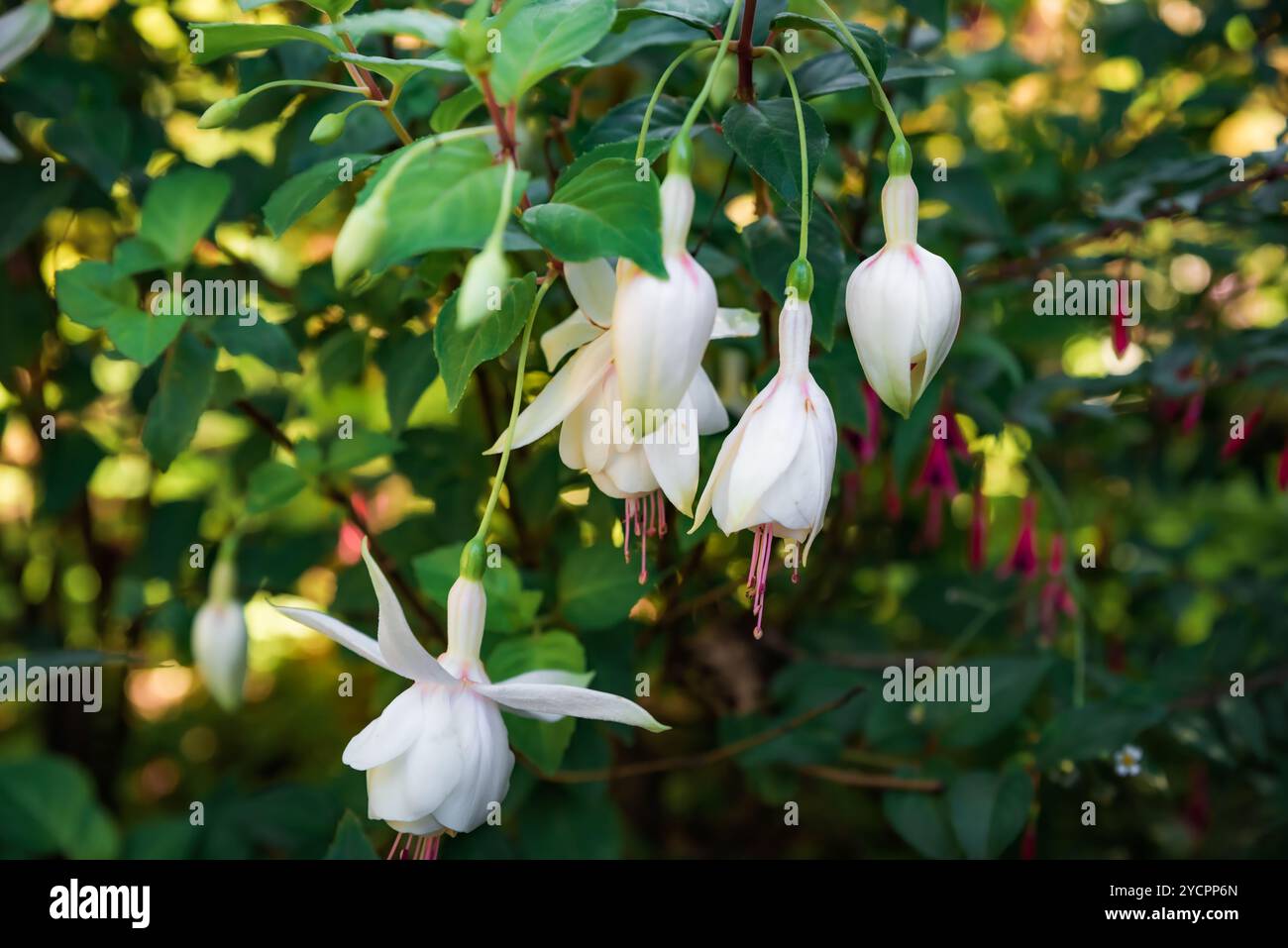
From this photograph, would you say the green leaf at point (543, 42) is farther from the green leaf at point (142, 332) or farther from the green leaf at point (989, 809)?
the green leaf at point (989, 809)

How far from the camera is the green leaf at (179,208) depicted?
729 mm

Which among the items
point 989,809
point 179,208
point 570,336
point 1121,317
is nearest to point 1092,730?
point 989,809

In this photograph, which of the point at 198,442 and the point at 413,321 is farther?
the point at 198,442

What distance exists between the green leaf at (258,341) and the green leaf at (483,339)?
250mm

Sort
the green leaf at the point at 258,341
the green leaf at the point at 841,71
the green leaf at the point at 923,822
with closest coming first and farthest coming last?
1. the green leaf at the point at 841,71
2. the green leaf at the point at 258,341
3. the green leaf at the point at 923,822

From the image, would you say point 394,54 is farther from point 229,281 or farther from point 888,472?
point 888,472

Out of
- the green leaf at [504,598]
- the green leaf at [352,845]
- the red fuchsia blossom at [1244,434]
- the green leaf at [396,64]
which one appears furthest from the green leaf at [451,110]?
the red fuchsia blossom at [1244,434]

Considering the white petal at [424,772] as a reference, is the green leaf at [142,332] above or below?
above

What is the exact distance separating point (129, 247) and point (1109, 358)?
1.15 meters

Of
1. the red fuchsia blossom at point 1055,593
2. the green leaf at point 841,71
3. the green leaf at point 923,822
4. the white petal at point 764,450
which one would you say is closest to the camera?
the white petal at point 764,450

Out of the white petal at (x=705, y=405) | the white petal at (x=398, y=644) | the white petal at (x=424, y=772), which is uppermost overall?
the white petal at (x=705, y=405)

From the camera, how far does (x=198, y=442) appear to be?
1626 millimetres

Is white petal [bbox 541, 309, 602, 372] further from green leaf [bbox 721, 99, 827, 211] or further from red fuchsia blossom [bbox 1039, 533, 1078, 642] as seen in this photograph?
red fuchsia blossom [bbox 1039, 533, 1078, 642]
